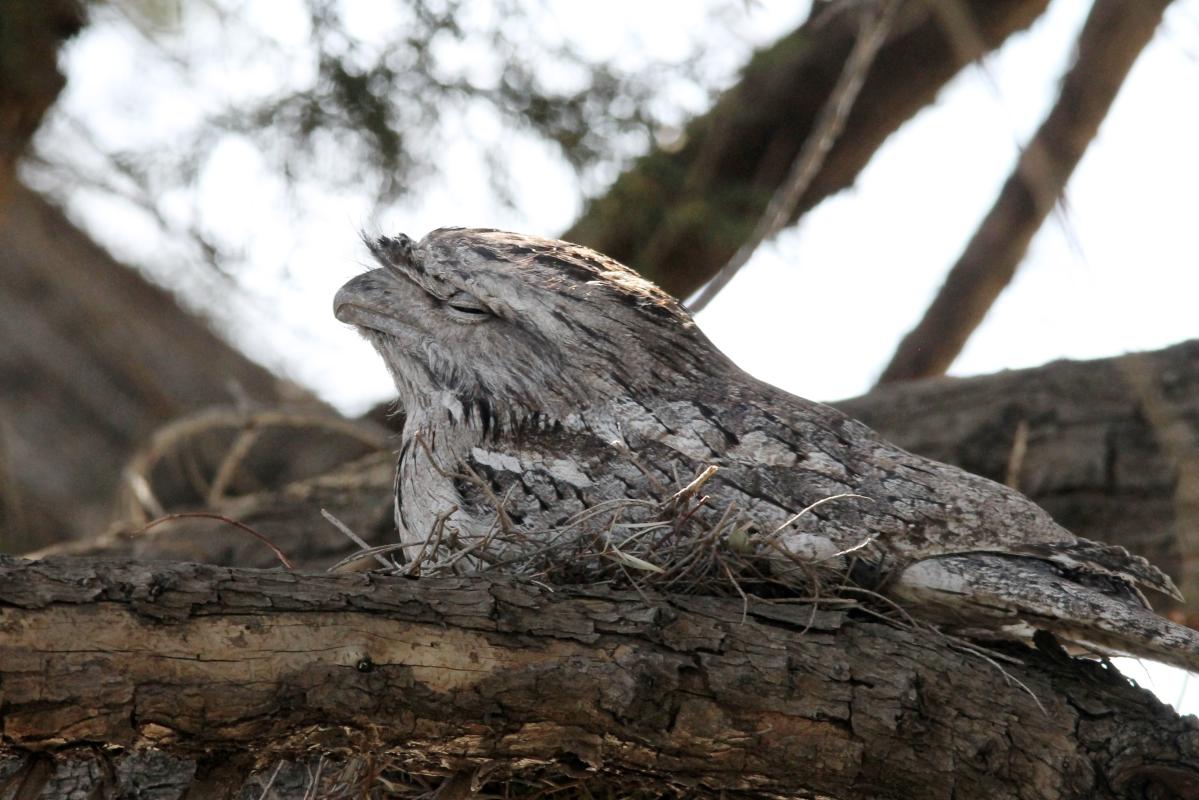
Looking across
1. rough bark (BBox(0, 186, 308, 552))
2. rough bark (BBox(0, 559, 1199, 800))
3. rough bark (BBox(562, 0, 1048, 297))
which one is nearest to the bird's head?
rough bark (BBox(0, 559, 1199, 800))

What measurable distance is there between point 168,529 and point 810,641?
387 centimetres

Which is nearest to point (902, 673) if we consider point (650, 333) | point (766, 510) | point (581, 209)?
point (766, 510)

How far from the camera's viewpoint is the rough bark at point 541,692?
2367 mm

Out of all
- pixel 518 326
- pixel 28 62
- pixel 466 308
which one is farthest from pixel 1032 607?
pixel 28 62

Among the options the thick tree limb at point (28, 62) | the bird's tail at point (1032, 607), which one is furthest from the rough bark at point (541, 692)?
the thick tree limb at point (28, 62)

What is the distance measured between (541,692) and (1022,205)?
12.8ft

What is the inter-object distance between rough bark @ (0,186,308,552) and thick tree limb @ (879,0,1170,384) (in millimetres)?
3595

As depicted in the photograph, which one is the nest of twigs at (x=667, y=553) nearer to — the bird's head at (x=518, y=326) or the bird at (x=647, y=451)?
the bird at (x=647, y=451)

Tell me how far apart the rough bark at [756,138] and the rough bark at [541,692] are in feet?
9.40

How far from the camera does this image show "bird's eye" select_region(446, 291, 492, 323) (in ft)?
12.0

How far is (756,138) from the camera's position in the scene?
5633 millimetres

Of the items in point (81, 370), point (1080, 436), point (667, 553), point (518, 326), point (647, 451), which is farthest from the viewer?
point (81, 370)

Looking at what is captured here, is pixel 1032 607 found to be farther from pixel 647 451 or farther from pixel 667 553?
pixel 647 451

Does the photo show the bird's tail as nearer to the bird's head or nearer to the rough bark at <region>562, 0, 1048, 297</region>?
the bird's head
